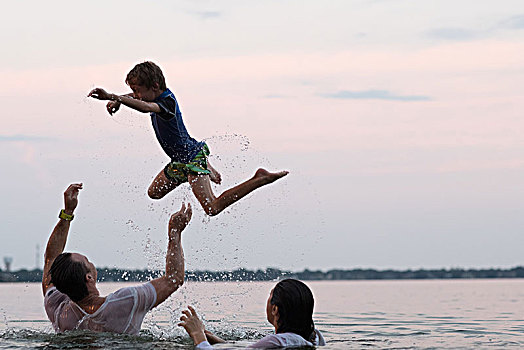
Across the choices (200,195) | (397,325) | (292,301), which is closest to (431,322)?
(397,325)

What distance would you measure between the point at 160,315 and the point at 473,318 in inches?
265

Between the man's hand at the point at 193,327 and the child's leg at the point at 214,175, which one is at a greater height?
the child's leg at the point at 214,175

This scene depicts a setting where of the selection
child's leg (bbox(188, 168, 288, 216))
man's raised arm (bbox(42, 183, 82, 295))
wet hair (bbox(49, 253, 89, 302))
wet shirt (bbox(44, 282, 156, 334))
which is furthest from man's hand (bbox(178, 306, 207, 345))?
child's leg (bbox(188, 168, 288, 216))

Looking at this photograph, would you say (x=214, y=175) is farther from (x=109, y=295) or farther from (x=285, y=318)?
(x=285, y=318)

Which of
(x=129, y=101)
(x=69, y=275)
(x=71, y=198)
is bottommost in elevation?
(x=69, y=275)

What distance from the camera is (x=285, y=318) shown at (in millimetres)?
7637

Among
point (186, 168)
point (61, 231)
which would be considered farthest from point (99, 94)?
point (186, 168)

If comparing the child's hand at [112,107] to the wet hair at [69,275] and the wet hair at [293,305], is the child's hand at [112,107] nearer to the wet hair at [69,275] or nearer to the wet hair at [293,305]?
the wet hair at [69,275]

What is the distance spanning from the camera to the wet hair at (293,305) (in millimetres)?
7543

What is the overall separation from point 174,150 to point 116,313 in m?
2.92

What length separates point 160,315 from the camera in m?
16.6

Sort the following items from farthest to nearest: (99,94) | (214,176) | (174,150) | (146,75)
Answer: (214,176) → (174,150) → (146,75) → (99,94)

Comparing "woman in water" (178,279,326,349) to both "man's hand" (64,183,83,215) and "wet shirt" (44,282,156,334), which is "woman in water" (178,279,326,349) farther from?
"man's hand" (64,183,83,215)

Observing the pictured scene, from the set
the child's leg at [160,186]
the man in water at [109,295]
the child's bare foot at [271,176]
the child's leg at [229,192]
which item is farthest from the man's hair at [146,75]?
the man in water at [109,295]
